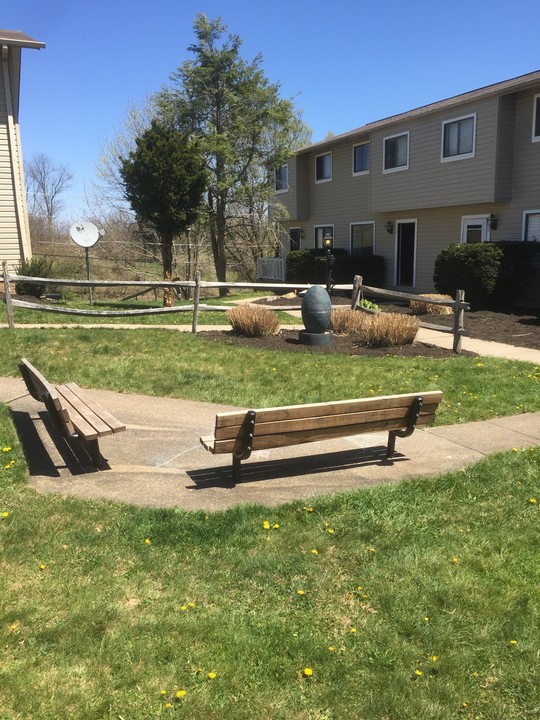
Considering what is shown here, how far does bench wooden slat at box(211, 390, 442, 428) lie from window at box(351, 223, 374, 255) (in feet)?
61.9

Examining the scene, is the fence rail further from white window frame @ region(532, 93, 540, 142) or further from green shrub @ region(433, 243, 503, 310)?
white window frame @ region(532, 93, 540, 142)

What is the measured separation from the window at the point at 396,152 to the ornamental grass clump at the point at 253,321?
1130cm

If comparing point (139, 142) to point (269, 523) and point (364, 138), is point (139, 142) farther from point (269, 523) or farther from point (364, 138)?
point (269, 523)

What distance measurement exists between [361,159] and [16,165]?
41.1 ft

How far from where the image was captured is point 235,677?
8.66 ft

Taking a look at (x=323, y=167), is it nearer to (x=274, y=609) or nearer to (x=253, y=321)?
(x=253, y=321)

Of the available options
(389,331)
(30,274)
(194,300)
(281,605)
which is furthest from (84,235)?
(281,605)

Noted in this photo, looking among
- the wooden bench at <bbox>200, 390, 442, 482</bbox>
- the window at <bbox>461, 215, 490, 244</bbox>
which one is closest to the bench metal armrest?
the wooden bench at <bbox>200, 390, 442, 482</bbox>

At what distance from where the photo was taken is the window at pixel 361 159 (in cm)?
2294

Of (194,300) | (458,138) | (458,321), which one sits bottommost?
(458,321)

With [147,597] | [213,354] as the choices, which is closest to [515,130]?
[213,354]

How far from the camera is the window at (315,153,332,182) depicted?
25.3 m

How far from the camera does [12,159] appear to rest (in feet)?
55.5

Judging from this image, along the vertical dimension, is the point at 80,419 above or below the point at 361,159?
below
